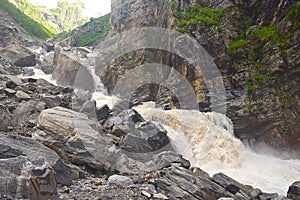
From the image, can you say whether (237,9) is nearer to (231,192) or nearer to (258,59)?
(258,59)

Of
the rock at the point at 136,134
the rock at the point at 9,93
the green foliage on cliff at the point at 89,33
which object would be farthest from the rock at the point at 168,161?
the green foliage on cliff at the point at 89,33

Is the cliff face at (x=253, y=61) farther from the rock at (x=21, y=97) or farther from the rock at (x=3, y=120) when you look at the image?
the rock at (x=3, y=120)

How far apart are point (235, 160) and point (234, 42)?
10453 mm

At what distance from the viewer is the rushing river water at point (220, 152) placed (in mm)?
14992

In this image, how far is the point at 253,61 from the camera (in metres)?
20.9

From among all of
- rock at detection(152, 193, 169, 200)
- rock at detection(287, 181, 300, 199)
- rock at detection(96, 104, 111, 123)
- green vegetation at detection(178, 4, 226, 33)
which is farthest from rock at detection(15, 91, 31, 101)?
rock at detection(287, 181, 300, 199)

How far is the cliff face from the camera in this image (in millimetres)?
18688

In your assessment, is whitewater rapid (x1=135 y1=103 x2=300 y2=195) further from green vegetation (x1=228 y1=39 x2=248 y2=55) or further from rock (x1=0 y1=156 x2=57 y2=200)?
rock (x1=0 y1=156 x2=57 y2=200)

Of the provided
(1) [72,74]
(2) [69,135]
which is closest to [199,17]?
(2) [69,135]

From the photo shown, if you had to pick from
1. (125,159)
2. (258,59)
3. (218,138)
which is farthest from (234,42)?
(125,159)

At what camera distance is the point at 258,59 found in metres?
20.7

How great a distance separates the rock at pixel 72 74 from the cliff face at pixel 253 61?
12.2 metres

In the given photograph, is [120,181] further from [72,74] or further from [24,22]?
[24,22]

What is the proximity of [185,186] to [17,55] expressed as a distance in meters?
35.4
